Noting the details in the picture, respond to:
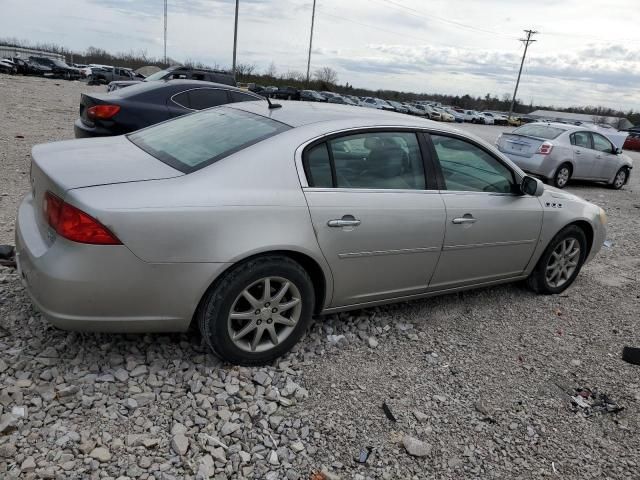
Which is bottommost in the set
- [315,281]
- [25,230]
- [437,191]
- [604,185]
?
[604,185]

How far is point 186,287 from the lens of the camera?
280cm

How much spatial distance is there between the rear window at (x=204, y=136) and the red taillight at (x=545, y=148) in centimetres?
957

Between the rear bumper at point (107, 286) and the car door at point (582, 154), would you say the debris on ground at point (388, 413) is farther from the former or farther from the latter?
the car door at point (582, 154)

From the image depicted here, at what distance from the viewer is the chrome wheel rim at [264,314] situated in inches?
120

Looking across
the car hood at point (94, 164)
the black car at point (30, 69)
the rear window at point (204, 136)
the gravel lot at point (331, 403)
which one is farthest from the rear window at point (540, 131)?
the black car at point (30, 69)

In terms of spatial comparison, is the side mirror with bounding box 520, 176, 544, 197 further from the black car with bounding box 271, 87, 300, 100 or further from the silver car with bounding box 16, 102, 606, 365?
the black car with bounding box 271, 87, 300, 100

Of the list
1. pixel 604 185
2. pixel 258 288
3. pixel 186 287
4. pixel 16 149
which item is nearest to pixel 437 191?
pixel 258 288

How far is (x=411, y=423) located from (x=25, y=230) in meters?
2.41

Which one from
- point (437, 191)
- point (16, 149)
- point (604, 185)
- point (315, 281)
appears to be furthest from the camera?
point (604, 185)

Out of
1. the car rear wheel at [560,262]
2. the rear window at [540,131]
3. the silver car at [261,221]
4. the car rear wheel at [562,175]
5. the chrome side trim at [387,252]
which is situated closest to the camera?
the silver car at [261,221]

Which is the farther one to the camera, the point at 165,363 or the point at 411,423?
the point at 165,363

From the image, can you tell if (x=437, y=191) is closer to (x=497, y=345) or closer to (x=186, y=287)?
(x=497, y=345)

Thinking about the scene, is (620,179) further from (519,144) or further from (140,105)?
(140,105)

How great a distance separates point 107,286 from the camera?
8.66 ft
